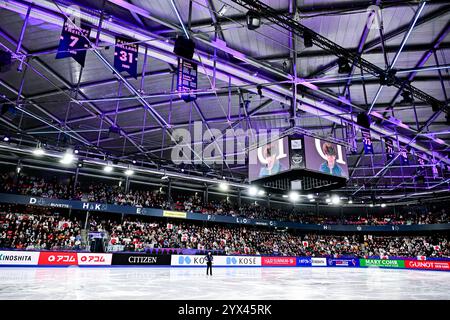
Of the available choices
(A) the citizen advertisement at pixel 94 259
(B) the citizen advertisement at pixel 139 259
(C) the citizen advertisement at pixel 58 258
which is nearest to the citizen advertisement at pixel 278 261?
(B) the citizen advertisement at pixel 139 259

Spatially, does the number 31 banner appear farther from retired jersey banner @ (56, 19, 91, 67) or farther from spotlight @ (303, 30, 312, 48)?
spotlight @ (303, 30, 312, 48)

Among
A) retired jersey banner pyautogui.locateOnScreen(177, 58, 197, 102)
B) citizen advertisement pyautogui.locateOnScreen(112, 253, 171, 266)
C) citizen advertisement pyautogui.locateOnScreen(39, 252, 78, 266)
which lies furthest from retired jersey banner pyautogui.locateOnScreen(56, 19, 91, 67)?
citizen advertisement pyautogui.locateOnScreen(112, 253, 171, 266)

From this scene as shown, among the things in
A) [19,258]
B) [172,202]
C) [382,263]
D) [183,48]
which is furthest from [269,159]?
[382,263]

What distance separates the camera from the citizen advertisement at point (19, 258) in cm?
1695

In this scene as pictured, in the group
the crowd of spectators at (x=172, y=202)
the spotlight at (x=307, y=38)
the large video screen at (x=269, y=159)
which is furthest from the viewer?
the crowd of spectators at (x=172, y=202)

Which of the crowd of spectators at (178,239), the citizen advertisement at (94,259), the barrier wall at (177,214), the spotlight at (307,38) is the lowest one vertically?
the citizen advertisement at (94,259)

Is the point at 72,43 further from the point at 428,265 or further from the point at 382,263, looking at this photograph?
the point at 382,263

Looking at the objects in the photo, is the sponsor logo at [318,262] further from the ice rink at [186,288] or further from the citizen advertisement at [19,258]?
the citizen advertisement at [19,258]

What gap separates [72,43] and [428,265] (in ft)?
119

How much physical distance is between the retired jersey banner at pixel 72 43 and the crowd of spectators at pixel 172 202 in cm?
2102

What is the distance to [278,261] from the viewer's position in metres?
30.6

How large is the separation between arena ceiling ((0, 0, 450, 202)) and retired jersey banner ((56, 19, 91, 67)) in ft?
1.76
